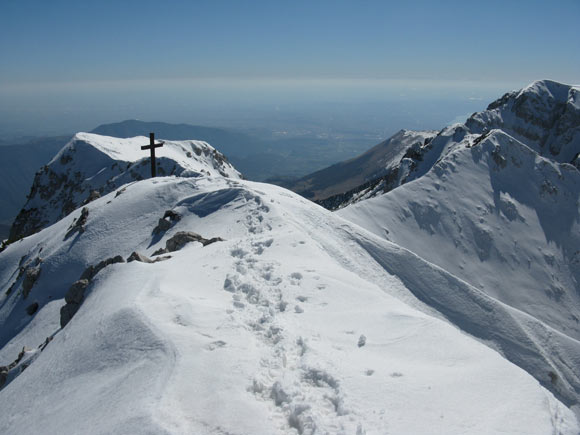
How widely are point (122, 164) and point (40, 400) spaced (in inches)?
2084

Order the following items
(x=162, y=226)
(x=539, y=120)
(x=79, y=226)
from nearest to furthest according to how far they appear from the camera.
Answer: (x=162, y=226) < (x=79, y=226) < (x=539, y=120)

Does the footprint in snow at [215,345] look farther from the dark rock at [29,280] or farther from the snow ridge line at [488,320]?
the dark rock at [29,280]

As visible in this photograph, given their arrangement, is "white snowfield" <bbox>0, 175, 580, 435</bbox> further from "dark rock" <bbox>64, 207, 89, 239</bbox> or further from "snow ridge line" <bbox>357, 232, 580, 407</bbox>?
"snow ridge line" <bbox>357, 232, 580, 407</bbox>

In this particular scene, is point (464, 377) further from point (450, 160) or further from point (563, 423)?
point (450, 160)

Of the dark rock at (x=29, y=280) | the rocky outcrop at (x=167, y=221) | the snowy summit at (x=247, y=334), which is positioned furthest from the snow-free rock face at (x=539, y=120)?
the dark rock at (x=29, y=280)

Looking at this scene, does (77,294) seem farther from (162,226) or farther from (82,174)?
(82,174)

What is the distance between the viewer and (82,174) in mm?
56562

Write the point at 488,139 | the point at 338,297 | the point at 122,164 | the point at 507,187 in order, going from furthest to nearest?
the point at 122,164 → the point at 488,139 → the point at 507,187 → the point at 338,297

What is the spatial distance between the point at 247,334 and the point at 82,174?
5812cm

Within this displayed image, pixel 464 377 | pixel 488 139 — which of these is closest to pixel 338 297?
pixel 464 377

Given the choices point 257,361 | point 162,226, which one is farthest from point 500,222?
point 257,361

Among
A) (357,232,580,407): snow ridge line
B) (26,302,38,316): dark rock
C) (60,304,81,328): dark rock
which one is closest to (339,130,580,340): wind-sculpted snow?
(357,232,580,407): snow ridge line

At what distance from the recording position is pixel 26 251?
26688 mm

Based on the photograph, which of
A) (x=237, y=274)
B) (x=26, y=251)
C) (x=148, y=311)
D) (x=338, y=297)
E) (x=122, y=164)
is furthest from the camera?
(x=122, y=164)
